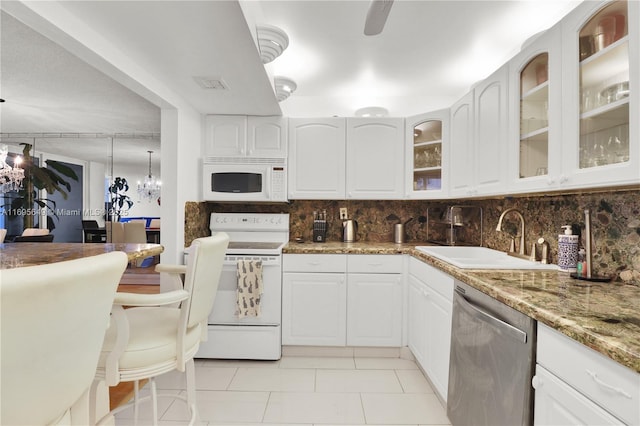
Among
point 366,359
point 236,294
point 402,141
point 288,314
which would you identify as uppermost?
point 402,141

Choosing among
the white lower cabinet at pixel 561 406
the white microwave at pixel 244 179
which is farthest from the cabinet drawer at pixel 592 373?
the white microwave at pixel 244 179

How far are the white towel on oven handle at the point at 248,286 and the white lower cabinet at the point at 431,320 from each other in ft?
3.98

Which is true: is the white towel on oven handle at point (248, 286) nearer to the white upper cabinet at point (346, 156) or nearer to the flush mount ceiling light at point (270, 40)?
the white upper cabinet at point (346, 156)

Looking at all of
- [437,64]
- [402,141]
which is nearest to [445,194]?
[402,141]

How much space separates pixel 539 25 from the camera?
2.11 meters

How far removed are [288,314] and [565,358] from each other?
6.66 ft

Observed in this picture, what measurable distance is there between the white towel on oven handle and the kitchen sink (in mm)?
1281

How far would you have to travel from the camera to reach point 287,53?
245cm

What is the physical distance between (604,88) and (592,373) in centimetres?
106

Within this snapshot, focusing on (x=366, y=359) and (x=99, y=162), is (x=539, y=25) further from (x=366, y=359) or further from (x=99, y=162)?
(x=99, y=162)

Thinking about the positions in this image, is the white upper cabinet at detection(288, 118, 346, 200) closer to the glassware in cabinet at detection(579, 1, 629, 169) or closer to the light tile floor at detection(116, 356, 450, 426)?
the light tile floor at detection(116, 356, 450, 426)

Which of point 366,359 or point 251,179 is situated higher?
point 251,179

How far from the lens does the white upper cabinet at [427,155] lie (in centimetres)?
275

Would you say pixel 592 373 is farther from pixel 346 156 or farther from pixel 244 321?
pixel 346 156
